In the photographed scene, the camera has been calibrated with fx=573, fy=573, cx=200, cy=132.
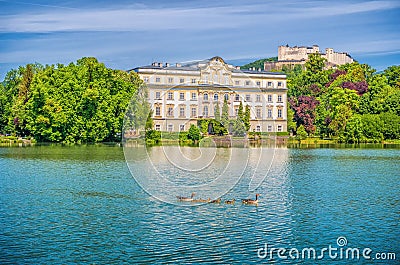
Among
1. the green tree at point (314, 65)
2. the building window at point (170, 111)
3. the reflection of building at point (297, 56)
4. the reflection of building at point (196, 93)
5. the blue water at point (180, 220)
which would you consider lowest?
the blue water at point (180, 220)

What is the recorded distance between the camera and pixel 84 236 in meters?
13.2

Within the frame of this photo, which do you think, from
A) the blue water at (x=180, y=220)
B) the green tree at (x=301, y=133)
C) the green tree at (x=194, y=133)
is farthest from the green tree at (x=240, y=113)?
the green tree at (x=301, y=133)

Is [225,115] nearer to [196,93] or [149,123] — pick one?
[196,93]

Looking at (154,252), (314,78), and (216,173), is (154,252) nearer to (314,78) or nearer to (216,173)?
(216,173)

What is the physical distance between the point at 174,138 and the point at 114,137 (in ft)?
98.8

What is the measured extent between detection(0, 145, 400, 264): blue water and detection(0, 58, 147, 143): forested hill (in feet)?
78.5

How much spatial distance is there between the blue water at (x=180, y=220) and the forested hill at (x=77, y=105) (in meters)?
23.9

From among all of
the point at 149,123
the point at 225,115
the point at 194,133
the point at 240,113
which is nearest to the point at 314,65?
the point at 194,133

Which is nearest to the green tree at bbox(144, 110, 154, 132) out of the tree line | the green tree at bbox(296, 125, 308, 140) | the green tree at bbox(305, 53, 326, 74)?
the tree line

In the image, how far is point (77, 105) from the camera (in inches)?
1889

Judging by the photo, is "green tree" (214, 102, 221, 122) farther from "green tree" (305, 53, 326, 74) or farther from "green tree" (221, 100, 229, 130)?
"green tree" (305, 53, 326, 74)

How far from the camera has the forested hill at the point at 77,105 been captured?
1876 inches

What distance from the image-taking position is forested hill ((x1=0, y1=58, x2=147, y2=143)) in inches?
1876

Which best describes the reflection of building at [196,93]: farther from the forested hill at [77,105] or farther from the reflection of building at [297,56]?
the reflection of building at [297,56]
